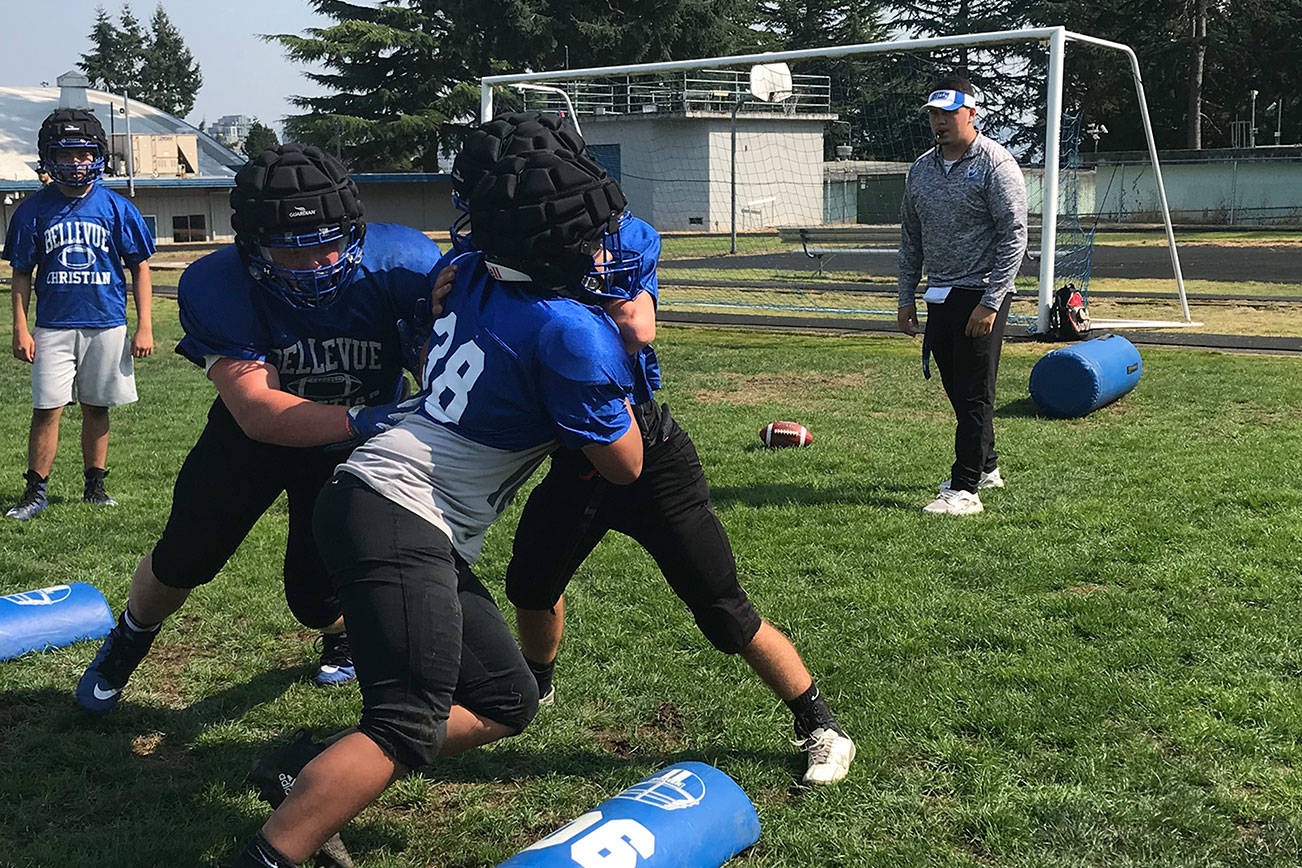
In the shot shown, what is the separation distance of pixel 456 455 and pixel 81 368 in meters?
4.72

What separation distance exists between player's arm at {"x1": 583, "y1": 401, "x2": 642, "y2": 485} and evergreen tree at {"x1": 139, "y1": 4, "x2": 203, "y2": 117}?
9866 centimetres

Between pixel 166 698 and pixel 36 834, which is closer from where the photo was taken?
pixel 36 834

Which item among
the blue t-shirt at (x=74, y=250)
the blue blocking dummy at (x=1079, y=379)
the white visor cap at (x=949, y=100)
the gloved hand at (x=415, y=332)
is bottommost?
the blue blocking dummy at (x=1079, y=379)

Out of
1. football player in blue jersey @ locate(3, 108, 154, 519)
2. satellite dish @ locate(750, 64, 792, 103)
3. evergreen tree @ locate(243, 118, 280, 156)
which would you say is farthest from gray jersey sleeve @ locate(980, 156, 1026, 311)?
evergreen tree @ locate(243, 118, 280, 156)

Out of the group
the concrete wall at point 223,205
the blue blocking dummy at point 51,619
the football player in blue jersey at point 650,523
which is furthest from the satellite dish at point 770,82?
the concrete wall at point 223,205

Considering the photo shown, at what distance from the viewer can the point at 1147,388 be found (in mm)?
9859

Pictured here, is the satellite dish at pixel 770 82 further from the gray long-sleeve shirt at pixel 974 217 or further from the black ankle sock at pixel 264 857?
the black ankle sock at pixel 264 857

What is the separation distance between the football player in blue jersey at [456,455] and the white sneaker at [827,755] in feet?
3.86

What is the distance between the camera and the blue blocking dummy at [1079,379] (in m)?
8.64

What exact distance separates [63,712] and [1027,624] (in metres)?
3.42

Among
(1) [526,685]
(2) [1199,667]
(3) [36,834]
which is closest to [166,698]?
(3) [36,834]

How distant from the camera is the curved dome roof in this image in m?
44.8

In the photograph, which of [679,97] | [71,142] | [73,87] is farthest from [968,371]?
[73,87]

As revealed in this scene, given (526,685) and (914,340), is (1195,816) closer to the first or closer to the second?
(526,685)
